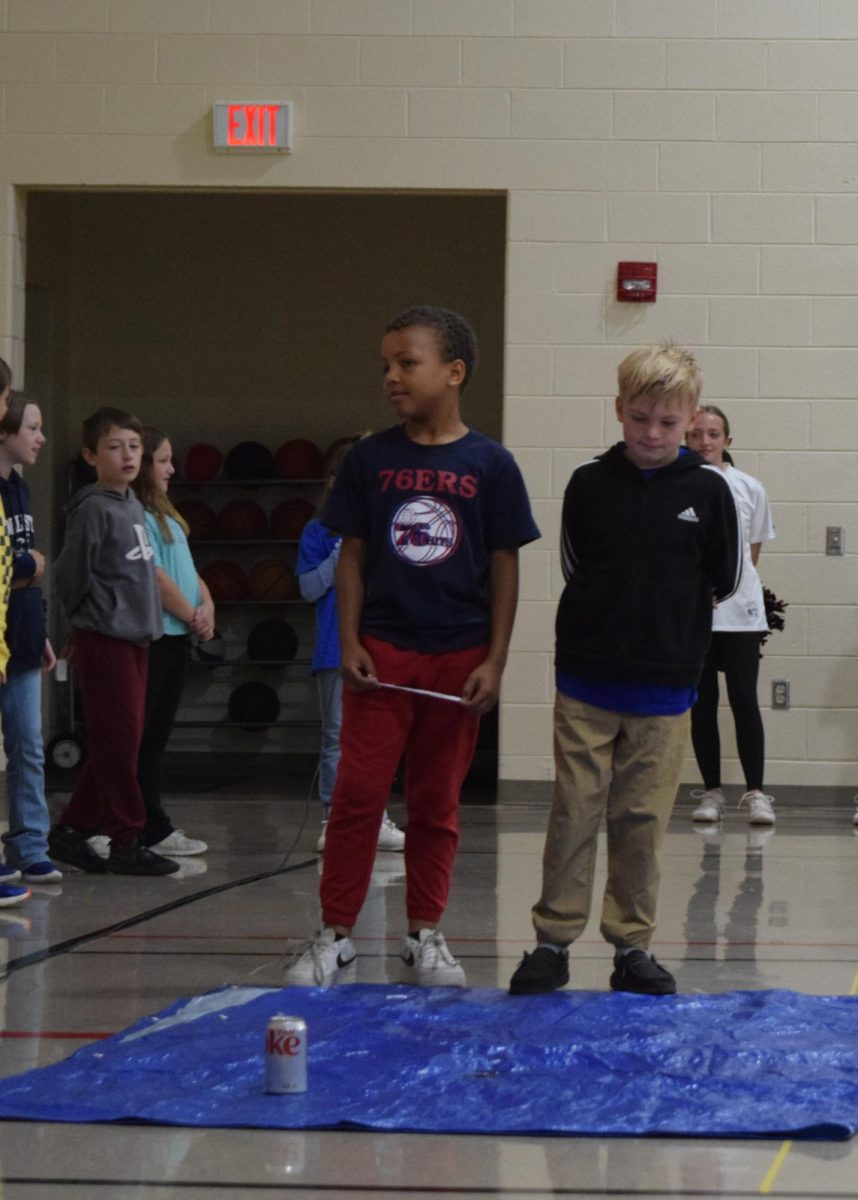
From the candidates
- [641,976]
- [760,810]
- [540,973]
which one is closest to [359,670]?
[540,973]

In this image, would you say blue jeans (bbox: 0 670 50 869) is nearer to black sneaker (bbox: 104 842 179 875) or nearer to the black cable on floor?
black sneaker (bbox: 104 842 179 875)

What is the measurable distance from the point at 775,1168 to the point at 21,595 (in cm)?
270

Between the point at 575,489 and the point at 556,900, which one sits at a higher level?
the point at 575,489

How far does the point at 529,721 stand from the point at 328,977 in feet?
12.2

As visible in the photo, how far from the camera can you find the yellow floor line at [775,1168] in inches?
80.9

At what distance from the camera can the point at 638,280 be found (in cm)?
681

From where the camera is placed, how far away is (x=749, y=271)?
6840 mm

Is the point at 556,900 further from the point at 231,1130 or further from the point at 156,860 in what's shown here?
the point at 156,860

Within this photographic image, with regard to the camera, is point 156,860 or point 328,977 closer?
point 328,977

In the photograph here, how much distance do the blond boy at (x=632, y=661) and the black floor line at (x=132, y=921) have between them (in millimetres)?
1051

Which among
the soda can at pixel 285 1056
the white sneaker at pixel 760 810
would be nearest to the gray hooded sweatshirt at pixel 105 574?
the soda can at pixel 285 1056

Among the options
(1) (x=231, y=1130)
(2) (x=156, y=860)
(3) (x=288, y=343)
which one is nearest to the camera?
(1) (x=231, y=1130)

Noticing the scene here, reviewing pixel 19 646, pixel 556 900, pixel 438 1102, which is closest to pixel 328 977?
pixel 556 900

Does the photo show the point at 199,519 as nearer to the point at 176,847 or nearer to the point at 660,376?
the point at 176,847
